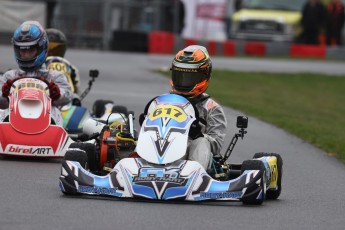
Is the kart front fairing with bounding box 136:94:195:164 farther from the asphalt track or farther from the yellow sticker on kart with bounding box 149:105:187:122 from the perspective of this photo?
the asphalt track

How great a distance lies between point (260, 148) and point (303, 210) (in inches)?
217

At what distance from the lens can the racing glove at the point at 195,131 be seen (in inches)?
392

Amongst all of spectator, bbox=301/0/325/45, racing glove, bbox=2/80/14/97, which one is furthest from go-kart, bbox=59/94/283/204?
spectator, bbox=301/0/325/45

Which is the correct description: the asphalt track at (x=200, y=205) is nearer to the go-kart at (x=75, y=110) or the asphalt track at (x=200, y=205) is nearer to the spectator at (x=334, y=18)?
the go-kart at (x=75, y=110)

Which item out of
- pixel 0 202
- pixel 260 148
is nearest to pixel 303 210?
pixel 0 202

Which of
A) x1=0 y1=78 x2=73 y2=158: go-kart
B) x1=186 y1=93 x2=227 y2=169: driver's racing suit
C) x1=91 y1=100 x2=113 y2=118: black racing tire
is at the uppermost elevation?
x1=186 y1=93 x2=227 y2=169: driver's racing suit

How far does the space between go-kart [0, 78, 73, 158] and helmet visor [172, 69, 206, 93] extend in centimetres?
219

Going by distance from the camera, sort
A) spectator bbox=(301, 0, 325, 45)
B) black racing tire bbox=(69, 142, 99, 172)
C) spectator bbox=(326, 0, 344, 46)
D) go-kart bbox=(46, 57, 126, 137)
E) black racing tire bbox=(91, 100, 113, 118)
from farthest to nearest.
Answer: spectator bbox=(326, 0, 344, 46)
spectator bbox=(301, 0, 325, 45)
black racing tire bbox=(91, 100, 113, 118)
go-kart bbox=(46, 57, 126, 137)
black racing tire bbox=(69, 142, 99, 172)

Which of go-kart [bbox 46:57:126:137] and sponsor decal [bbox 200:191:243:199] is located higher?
sponsor decal [bbox 200:191:243:199]

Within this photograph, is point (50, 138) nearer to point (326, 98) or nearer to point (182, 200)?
point (182, 200)

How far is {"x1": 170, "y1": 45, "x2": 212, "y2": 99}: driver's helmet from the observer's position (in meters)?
10.4

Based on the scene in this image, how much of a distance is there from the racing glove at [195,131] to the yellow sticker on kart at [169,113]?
0.17 metres

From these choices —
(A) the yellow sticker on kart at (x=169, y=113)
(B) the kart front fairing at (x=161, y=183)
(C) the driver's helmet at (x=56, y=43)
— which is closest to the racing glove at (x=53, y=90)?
(A) the yellow sticker on kart at (x=169, y=113)

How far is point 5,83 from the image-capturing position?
41.3ft
